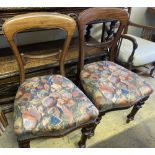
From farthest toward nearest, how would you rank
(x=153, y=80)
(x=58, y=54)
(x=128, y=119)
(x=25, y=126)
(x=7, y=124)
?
1. (x=153, y=80)
2. (x=128, y=119)
3. (x=7, y=124)
4. (x=58, y=54)
5. (x=25, y=126)

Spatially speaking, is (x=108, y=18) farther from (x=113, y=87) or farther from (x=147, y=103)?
(x=147, y=103)

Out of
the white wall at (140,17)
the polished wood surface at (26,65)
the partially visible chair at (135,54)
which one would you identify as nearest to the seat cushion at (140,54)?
the partially visible chair at (135,54)

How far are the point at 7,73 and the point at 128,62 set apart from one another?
1090mm

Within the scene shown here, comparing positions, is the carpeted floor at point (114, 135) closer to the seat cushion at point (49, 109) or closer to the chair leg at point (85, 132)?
the chair leg at point (85, 132)

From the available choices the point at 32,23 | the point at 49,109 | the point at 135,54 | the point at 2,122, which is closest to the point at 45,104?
the point at 49,109

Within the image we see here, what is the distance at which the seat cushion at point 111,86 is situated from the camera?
1.23m

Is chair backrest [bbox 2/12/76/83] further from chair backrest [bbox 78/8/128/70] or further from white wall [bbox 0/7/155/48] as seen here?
white wall [bbox 0/7/155/48]

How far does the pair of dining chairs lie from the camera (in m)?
1.03

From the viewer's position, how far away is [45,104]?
1.09 meters

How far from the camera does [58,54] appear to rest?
1255mm

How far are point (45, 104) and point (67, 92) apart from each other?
0.56 ft

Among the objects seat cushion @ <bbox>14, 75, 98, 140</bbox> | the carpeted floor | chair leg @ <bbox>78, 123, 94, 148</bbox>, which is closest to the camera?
seat cushion @ <bbox>14, 75, 98, 140</bbox>

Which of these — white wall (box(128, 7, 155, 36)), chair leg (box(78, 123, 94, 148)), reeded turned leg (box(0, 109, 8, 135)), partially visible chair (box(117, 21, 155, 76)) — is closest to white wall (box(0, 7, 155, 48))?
white wall (box(128, 7, 155, 36))

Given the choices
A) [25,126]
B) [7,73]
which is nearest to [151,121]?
[25,126]
